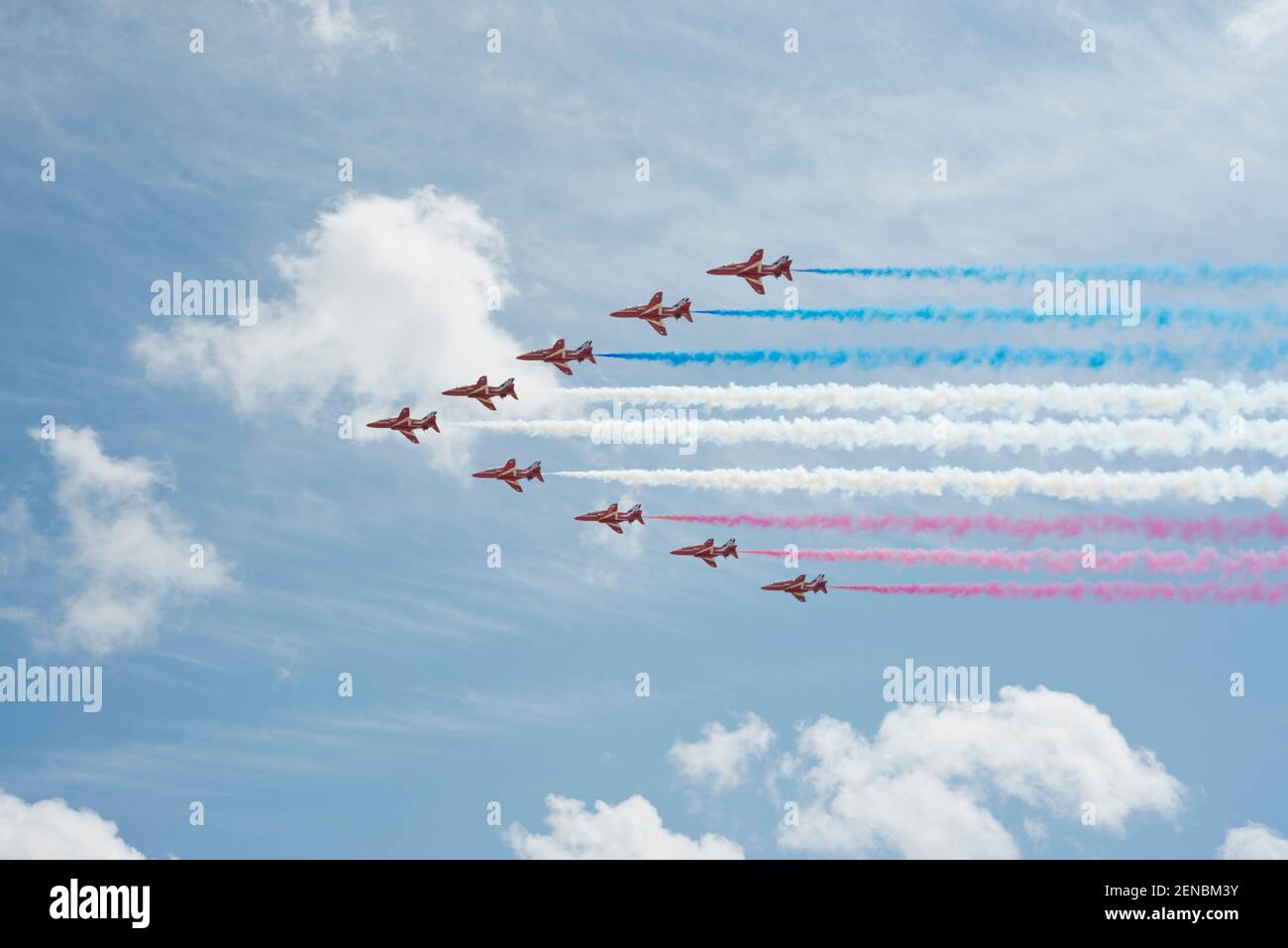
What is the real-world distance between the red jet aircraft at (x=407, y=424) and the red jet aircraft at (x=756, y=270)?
29.4 m

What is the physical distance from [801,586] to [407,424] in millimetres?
38376

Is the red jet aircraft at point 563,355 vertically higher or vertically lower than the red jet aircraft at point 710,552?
higher

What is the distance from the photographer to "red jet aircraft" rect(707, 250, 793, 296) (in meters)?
129

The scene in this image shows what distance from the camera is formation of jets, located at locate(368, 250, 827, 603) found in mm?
129500

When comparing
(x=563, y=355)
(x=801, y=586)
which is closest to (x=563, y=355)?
(x=563, y=355)

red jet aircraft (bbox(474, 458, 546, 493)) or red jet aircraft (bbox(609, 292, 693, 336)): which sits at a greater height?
red jet aircraft (bbox(609, 292, 693, 336))

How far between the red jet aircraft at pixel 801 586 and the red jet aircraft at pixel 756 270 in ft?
91.7

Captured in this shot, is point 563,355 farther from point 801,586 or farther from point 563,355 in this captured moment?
point 801,586

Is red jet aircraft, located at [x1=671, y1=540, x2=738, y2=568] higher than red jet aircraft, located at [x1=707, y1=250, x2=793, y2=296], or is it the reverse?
red jet aircraft, located at [x1=707, y1=250, x2=793, y2=296]

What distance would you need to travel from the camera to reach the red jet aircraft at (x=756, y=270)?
12925 centimetres

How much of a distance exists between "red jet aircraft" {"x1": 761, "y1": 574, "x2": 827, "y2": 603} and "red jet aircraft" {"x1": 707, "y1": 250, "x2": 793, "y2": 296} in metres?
27.9

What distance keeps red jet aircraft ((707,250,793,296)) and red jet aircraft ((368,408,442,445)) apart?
2943cm

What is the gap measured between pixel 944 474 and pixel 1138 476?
1444cm
